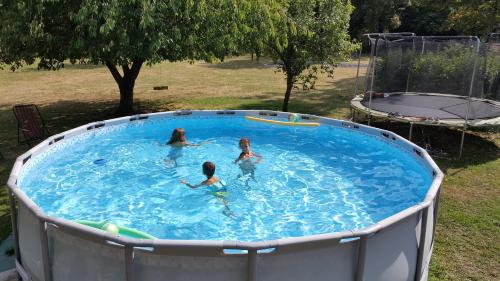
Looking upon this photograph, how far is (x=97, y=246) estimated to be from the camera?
15.2ft

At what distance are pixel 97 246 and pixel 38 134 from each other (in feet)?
31.2

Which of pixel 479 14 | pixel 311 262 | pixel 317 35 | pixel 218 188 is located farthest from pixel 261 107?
pixel 311 262

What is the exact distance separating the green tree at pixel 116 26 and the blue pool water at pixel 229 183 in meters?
2.64

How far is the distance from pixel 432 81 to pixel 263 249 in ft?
50.9

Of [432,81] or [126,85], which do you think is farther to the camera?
[432,81]

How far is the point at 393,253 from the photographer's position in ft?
16.9

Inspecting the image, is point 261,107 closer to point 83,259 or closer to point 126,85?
point 126,85

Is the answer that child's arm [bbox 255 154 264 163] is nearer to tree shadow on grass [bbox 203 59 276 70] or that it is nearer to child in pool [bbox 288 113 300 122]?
child in pool [bbox 288 113 300 122]

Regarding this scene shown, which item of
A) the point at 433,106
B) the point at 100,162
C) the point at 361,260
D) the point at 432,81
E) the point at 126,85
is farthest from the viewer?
the point at 432,81

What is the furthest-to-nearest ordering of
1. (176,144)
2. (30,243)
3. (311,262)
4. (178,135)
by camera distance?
(176,144)
(178,135)
(30,243)
(311,262)

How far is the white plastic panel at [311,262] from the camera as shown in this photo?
4504 millimetres

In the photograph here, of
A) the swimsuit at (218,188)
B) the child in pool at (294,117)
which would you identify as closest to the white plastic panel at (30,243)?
the swimsuit at (218,188)

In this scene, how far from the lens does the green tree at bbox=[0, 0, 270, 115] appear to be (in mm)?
9895

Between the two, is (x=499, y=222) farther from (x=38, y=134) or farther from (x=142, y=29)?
(x=38, y=134)
